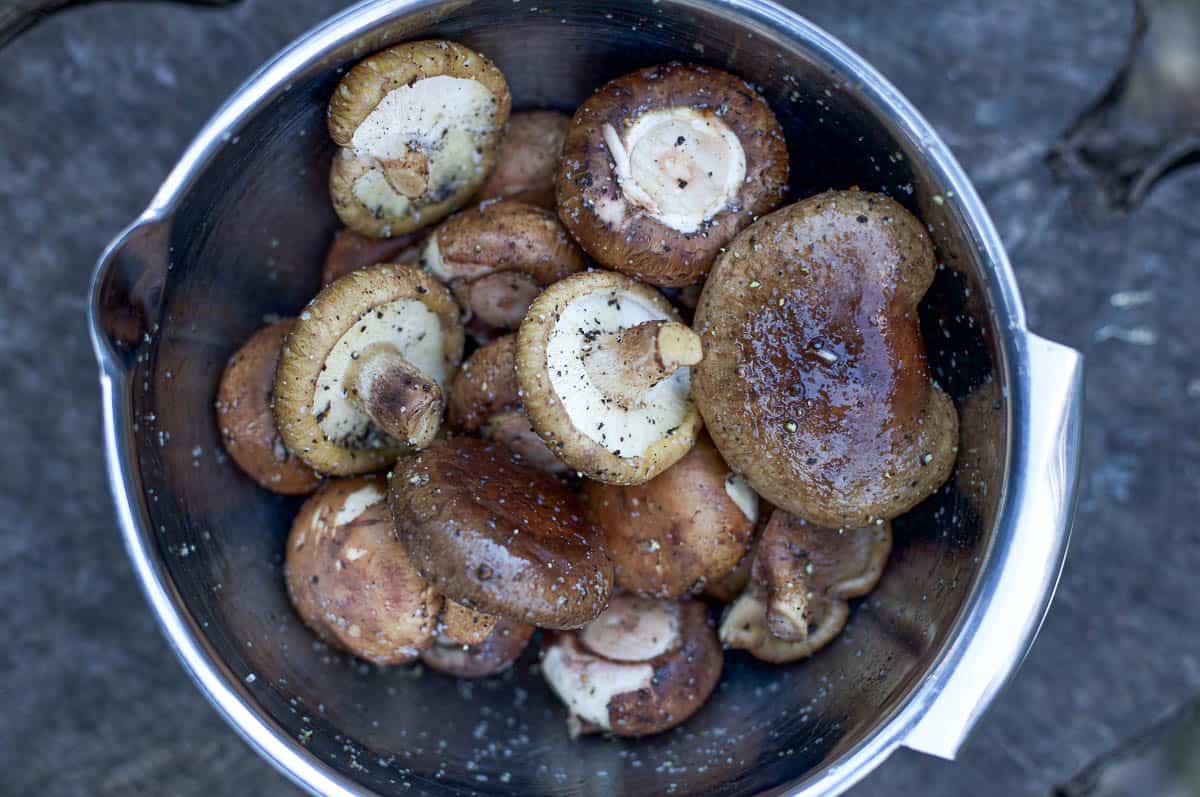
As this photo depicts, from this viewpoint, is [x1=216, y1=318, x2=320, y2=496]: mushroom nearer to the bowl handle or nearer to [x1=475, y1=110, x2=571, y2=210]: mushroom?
[x1=475, y1=110, x2=571, y2=210]: mushroom

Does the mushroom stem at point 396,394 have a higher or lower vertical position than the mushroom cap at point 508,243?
lower

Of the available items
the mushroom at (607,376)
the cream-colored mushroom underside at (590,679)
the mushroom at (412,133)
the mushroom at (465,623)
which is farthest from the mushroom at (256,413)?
the cream-colored mushroom underside at (590,679)

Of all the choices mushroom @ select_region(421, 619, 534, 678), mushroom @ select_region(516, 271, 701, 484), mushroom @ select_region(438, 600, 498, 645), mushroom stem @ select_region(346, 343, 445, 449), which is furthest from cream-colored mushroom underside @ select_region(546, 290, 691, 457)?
mushroom @ select_region(421, 619, 534, 678)

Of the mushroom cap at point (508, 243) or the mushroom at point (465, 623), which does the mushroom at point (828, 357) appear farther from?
the mushroom at point (465, 623)

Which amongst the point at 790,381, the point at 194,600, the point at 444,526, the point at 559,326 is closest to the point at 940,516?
the point at 790,381

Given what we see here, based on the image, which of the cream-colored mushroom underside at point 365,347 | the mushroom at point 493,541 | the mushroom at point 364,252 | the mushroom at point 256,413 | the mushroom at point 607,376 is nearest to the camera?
the mushroom at point 493,541
